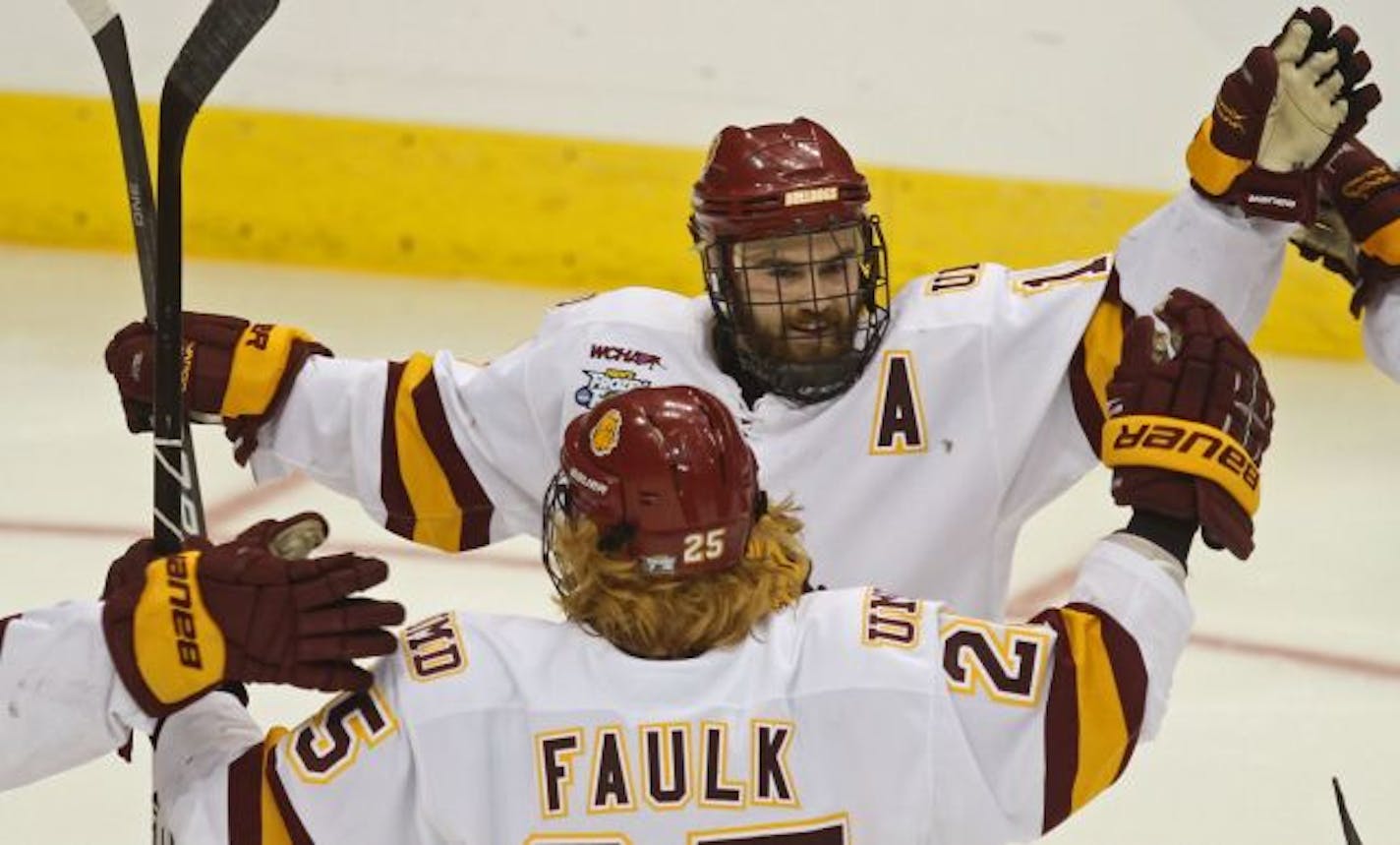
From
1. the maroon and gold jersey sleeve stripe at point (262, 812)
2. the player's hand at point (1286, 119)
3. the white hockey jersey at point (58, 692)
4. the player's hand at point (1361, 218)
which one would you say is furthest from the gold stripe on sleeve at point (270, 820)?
the player's hand at point (1361, 218)

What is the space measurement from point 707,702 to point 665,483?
18 centimetres

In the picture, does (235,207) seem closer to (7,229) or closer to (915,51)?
(7,229)

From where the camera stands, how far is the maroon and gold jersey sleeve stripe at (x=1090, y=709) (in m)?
1.97

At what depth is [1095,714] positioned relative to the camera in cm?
198

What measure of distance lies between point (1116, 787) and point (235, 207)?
326cm

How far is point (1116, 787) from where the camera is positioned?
3.62 metres

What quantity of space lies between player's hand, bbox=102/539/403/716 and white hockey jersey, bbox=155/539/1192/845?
6 cm

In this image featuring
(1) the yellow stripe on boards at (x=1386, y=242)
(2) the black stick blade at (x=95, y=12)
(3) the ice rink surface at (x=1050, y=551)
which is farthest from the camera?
(3) the ice rink surface at (x=1050, y=551)

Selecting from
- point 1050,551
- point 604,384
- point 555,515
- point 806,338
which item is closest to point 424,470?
point 604,384

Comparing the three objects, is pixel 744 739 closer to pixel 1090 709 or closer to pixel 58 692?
pixel 1090 709

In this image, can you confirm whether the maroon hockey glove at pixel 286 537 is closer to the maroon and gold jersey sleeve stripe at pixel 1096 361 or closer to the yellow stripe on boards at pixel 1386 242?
the maroon and gold jersey sleeve stripe at pixel 1096 361

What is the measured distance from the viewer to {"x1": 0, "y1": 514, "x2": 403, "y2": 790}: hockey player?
199 centimetres

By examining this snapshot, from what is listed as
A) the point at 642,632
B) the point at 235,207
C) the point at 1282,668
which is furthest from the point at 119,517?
the point at 642,632

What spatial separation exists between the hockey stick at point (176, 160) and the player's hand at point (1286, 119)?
38.5 inches
